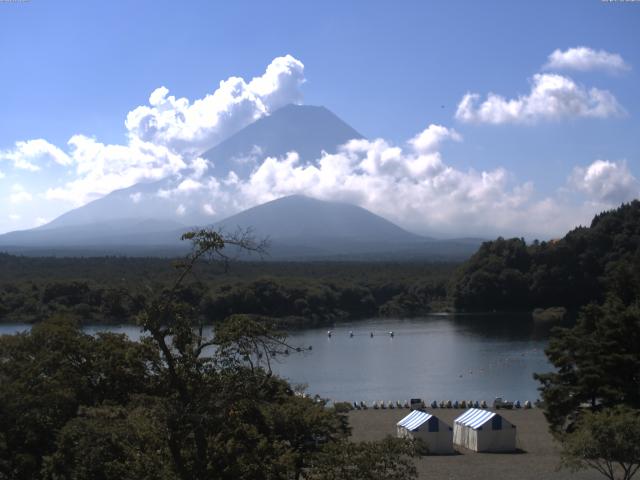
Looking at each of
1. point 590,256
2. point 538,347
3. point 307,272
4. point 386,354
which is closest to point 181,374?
point 386,354

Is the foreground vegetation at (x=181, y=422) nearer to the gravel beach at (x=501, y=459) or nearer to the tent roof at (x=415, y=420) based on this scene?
the gravel beach at (x=501, y=459)

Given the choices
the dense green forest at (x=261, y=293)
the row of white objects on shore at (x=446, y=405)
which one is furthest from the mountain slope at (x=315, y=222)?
the row of white objects on shore at (x=446, y=405)

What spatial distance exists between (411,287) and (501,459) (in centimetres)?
3241

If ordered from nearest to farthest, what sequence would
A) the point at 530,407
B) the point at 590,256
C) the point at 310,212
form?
the point at 530,407 → the point at 590,256 → the point at 310,212

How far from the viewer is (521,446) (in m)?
13.3

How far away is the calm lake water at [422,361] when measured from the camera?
20.7m

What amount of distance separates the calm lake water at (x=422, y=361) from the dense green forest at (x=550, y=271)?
174 inches

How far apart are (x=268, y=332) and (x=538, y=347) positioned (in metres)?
24.6

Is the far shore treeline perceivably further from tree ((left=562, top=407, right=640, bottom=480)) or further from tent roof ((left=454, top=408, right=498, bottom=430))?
tree ((left=562, top=407, right=640, bottom=480))

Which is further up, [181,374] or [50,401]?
[181,374]

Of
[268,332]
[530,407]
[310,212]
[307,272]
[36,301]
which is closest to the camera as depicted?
[268,332]

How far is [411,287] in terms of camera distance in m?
44.7

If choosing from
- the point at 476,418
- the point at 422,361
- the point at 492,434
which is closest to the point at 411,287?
the point at 422,361

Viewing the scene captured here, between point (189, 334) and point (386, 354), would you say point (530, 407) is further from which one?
point (189, 334)
